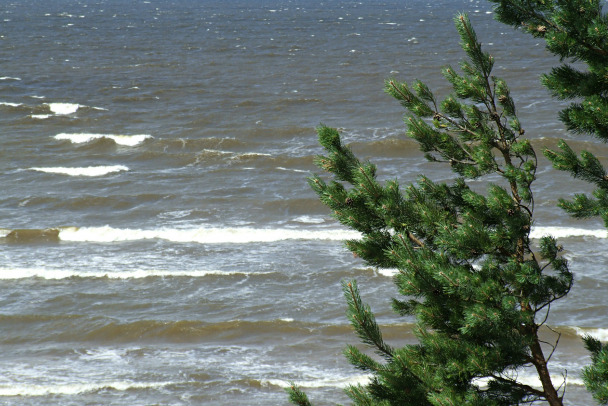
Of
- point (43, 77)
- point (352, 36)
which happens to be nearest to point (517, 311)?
point (43, 77)

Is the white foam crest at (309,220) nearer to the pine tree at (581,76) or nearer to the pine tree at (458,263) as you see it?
the pine tree at (458,263)

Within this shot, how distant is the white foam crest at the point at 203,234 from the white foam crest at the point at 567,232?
4.57 m

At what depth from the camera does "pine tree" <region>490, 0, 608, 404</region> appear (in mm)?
5605

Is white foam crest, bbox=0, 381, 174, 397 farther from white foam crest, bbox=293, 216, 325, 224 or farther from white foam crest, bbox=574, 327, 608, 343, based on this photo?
white foam crest, bbox=293, 216, 325, 224

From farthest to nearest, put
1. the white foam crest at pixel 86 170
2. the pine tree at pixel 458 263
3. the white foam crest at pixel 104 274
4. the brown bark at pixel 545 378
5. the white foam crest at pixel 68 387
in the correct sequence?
1. the white foam crest at pixel 86 170
2. the white foam crest at pixel 104 274
3. the white foam crest at pixel 68 387
4. the brown bark at pixel 545 378
5. the pine tree at pixel 458 263

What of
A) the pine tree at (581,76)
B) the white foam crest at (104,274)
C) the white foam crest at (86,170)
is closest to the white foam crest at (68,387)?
the white foam crest at (104,274)

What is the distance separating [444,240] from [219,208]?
55.5 ft

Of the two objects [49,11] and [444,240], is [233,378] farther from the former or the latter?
[49,11]

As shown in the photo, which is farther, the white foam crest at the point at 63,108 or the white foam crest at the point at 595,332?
the white foam crest at the point at 63,108

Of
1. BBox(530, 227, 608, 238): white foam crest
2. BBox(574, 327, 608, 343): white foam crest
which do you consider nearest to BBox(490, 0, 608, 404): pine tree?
BBox(574, 327, 608, 343): white foam crest

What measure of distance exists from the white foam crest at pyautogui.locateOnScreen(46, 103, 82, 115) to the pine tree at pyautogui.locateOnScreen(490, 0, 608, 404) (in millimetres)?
32607

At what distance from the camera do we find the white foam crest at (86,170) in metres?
26.5

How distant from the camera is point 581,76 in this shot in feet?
19.5

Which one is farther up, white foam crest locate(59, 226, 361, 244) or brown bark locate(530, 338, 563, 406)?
brown bark locate(530, 338, 563, 406)
